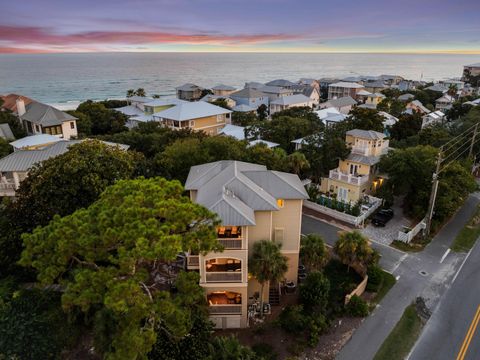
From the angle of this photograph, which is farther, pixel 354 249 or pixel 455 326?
pixel 354 249

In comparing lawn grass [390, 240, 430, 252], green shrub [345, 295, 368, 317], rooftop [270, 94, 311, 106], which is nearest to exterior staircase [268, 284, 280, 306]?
green shrub [345, 295, 368, 317]

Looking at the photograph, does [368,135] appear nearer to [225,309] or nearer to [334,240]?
[334,240]

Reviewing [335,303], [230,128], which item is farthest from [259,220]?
[230,128]

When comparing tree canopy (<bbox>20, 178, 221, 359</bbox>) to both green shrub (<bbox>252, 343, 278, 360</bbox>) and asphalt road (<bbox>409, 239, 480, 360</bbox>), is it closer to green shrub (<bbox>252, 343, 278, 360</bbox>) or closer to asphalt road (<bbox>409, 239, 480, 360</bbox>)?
green shrub (<bbox>252, 343, 278, 360</bbox>)

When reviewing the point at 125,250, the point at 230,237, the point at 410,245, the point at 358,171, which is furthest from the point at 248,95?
the point at 125,250

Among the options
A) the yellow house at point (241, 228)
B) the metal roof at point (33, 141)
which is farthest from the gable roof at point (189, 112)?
the yellow house at point (241, 228)

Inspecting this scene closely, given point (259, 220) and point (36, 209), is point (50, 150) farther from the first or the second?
point (259, 220)

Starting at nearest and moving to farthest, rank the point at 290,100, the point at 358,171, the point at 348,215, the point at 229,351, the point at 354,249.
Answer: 1. the point at 229,351
2. the point at 354,249
3. the point at 348,215
4. the point at 358,171
5. the point at 290,100
